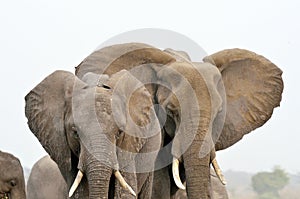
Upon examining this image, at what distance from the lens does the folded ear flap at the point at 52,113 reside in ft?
18.4

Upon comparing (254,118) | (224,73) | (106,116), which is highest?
(106,116)

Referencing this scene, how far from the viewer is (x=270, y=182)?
35.5 m

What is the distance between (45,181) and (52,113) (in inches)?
120

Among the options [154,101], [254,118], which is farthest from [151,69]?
[254,118]

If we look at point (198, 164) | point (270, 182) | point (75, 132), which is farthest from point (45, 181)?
point (270, 182)

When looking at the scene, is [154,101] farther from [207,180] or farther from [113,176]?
[113,176]

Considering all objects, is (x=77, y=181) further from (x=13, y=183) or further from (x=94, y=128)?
(x=13, y=183)

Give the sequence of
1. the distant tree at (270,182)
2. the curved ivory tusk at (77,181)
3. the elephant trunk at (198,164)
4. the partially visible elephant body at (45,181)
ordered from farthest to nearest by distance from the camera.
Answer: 1. the distant tree at (270,182)
2. the partially visible elephant body at (45,181)
3. the elephant trunk at (198,164)
4. the curved ivory tusk at (77,181)

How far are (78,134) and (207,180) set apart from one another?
1.55 metres

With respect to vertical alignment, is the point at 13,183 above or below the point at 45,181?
above

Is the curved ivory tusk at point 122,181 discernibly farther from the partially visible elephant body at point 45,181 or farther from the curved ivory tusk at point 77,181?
the partially visible elephant body at point 45,181

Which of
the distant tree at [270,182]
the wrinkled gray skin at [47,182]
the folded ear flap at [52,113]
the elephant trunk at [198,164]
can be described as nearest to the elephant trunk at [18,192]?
the folded ear flap at [52,113]

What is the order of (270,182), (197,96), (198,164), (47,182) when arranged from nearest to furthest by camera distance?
(198,164) → (197,96) → (47,182) → (270,182)

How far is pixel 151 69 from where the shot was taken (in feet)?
22.5
